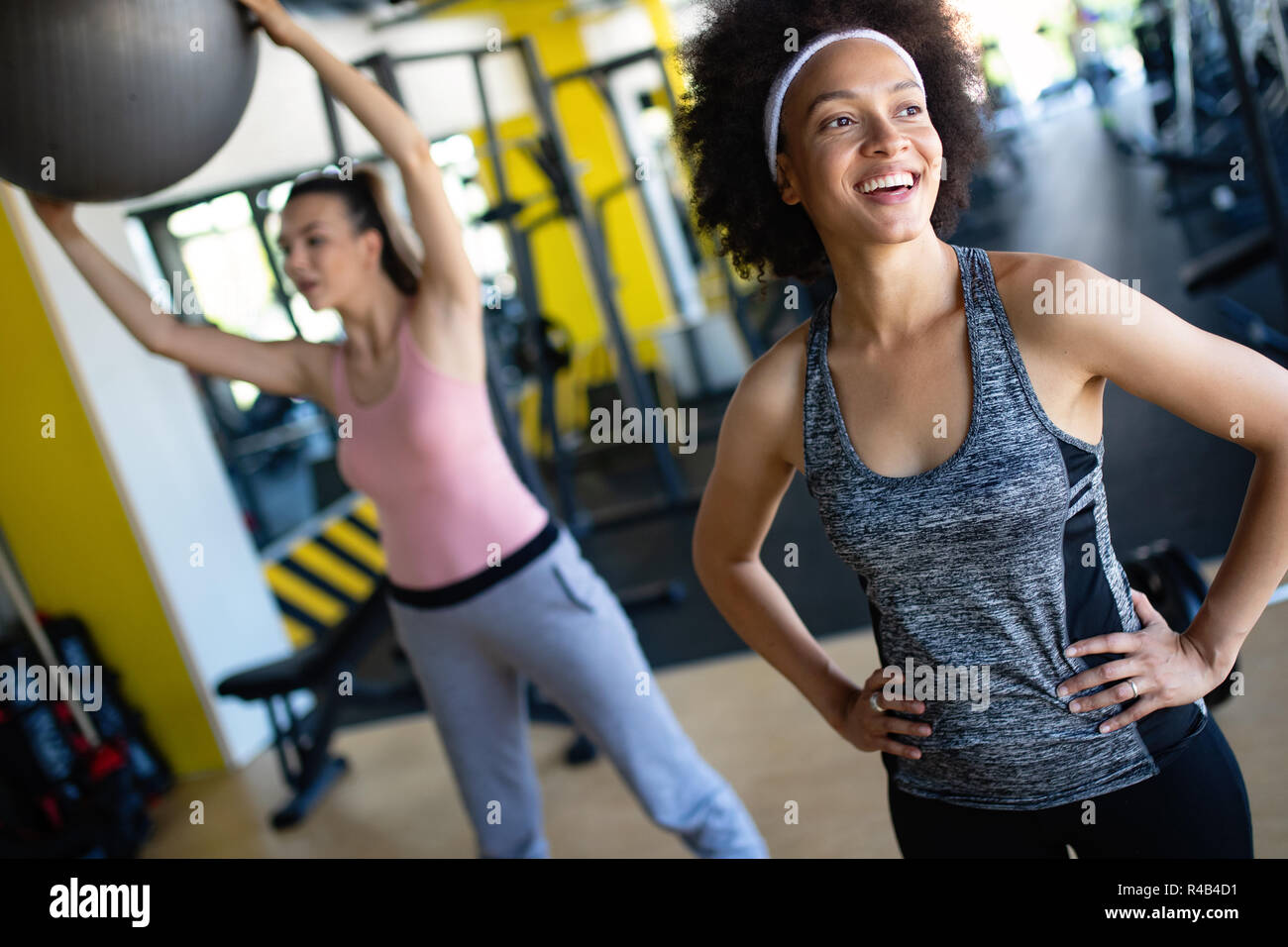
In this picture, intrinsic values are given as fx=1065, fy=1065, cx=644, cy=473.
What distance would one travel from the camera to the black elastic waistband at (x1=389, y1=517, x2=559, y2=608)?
6.17 feet

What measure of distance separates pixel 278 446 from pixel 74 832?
379 cm

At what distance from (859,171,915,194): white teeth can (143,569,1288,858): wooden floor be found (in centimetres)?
159

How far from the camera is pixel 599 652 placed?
6.30ft

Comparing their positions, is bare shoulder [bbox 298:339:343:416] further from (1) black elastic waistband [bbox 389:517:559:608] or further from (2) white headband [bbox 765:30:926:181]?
(2) white headband [bbox 765:30:926:181]

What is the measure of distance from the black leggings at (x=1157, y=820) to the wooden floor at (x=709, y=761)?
1.08 metres

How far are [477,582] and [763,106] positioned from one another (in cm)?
104

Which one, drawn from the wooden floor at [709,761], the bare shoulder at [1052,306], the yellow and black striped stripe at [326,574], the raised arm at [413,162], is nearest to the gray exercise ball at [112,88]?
the raised arm at [413,162]

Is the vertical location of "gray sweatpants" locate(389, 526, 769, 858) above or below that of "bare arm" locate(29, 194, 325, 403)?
below

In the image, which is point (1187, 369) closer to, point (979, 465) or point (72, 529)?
point (979, 465)

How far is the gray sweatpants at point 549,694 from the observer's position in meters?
1.90

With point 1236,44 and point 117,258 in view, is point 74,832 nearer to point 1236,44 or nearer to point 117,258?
point 117,258

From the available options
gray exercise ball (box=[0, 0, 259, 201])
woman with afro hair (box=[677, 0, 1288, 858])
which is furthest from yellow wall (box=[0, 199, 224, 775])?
woman with afro hair (box=[677, 0, 1288, 858])

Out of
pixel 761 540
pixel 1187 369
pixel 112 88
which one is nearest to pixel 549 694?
pixel 761 540

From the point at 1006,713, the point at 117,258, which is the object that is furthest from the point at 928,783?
the point at 117,258
